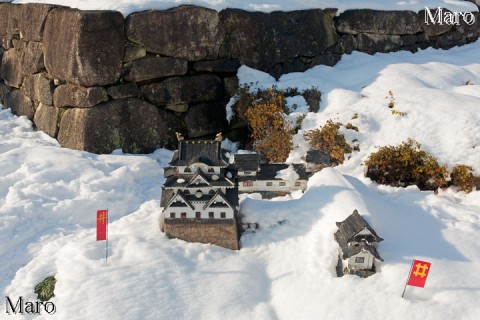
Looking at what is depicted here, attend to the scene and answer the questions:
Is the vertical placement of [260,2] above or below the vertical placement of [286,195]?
above

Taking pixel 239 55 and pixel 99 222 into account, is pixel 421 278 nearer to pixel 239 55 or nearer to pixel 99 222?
pixel 99 222

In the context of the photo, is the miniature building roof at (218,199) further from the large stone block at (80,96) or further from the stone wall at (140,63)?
the large stone block at (80,96)

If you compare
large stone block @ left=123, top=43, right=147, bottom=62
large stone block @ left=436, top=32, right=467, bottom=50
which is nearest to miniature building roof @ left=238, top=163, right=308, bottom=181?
large stone block @ left=123, top=43, right=147, bottom=62

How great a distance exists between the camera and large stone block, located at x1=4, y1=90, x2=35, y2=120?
19.7 m

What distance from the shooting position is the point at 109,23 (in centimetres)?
1562

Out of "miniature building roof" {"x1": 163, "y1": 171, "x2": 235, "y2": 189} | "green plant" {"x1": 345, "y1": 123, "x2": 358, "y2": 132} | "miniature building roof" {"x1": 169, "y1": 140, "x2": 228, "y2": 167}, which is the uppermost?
"miniature building roof" {"x1": 169, "y1": 140, "x2": 228, "y2": 167}

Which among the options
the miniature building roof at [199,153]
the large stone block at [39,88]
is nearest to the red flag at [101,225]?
the miniature building roof at [199,153]

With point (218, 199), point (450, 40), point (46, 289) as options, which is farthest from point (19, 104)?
point (450, 40)

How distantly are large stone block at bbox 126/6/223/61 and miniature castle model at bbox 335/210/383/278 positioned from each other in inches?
436

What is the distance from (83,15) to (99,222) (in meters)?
9.13

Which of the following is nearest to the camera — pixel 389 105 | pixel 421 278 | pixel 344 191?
pixel 421 278

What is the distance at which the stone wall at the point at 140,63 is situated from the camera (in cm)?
1593

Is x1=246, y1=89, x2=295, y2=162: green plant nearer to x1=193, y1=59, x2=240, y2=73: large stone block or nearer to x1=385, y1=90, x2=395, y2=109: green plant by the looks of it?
x1=193, y1=59, x2=240, y2=73: large stone block

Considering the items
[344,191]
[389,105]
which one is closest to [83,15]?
[344,191]
